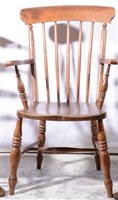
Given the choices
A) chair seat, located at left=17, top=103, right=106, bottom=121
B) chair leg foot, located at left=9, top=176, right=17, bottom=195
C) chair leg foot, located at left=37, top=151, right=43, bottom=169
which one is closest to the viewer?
chair seat, located at left=17, top=103, right=106, bottom=121

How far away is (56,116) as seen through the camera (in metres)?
1.37

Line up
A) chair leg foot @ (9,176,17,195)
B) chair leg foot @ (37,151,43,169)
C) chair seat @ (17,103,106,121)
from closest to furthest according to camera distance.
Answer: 1. chair seat @ (17,103,106,121)
2. chair leg foot @ (9,176,17,195)
3. chair leg foot @ (37,151,43,169)

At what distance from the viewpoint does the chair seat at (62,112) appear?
137cm

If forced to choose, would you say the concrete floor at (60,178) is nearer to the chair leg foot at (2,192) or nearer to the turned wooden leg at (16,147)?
the chair leg foot at (2,192)

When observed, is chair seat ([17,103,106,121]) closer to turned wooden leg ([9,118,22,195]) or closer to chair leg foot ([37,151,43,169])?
turned wooden leg ([9,118,22,195])

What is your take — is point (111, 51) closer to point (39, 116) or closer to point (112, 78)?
point (112, 78)

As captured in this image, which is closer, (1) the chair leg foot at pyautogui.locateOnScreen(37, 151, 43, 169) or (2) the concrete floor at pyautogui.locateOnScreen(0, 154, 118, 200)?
(2) the concrete floor at pyautogui.locateOnScreen(0, 154, 118, 200)

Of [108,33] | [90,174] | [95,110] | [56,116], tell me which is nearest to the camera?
[56,116]

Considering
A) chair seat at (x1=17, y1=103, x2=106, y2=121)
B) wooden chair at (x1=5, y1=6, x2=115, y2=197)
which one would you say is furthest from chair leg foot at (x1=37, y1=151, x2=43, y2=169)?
chair seat at (x1=17, y1=103, x2=106, y2=121)

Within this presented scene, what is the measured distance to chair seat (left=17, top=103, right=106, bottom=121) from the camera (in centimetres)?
137

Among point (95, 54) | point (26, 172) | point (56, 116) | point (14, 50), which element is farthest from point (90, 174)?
point (14, 50)

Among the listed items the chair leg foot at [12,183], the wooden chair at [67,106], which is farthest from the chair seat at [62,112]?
the chair leg foot at [12,183]

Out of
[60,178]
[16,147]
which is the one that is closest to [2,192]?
[16,147]

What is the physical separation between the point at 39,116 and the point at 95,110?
0.85 ft
